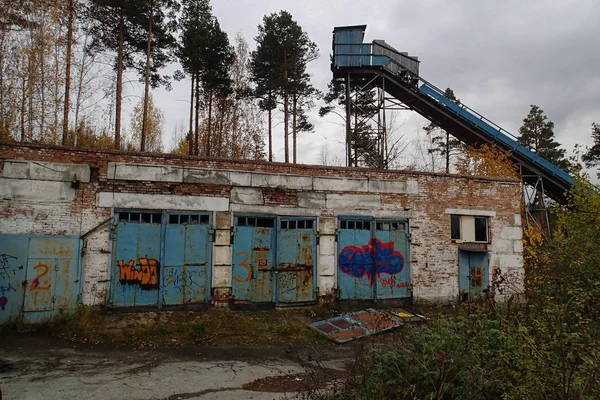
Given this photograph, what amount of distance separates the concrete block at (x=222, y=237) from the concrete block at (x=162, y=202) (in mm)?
601

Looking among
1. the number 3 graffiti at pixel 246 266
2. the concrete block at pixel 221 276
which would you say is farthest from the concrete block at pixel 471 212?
the concrete block at pixel 221 276

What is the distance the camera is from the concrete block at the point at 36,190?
27.2ft

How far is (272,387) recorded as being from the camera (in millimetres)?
5703

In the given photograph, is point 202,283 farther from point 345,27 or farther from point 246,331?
point 345,27

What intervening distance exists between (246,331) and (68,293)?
4162 mm

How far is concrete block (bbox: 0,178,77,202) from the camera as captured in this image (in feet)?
27.2

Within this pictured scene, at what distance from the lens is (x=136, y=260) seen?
8945 mm

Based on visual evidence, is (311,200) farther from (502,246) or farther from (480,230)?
(502,246)

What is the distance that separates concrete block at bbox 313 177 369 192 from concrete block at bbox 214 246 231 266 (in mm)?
3013

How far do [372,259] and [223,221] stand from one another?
14.4ft

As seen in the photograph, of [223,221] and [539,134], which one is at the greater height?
[539,134]

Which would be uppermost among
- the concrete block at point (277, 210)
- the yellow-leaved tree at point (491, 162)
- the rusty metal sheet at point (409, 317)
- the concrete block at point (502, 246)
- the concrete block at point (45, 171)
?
the yellow-leaved tree at point (491, 162)

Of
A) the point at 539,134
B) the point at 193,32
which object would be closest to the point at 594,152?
the point at 539,134

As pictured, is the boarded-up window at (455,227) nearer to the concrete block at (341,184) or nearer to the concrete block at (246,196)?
the concrete block at (341,184)
